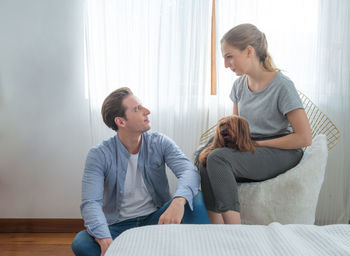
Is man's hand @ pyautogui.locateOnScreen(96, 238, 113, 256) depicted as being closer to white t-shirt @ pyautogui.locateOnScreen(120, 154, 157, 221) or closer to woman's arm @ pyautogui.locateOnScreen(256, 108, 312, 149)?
white t-shirt @ pyautogui.locateOnScreen(120, 154, 157, 221)

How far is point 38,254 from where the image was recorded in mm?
2064

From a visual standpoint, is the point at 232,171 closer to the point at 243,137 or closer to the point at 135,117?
the point at 243,137

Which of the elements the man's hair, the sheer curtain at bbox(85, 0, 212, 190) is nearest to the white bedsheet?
the man's hair

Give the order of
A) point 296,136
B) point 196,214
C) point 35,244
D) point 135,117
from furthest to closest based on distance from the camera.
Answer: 1. point 35,244
2. point 135,117
3. point 296,136
4. point 196,214

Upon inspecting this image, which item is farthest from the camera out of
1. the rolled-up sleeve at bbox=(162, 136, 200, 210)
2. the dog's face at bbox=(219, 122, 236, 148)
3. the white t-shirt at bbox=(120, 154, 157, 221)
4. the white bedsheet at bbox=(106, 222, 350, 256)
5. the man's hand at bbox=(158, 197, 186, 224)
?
the white t-shirt at bbox=(120, 154, 157, 221)

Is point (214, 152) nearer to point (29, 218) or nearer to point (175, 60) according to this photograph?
point (175, 60)

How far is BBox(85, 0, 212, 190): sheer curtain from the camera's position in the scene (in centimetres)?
218

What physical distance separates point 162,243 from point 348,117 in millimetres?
1995

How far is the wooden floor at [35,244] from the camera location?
6.86 feet

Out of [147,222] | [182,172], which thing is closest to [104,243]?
[147,222]

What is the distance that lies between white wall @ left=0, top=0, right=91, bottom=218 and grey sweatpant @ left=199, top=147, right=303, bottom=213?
4.09 ft

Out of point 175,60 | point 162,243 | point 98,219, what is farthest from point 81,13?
point 162,243

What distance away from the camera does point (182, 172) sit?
1.49 m

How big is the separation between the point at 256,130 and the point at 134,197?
26.1 inches
